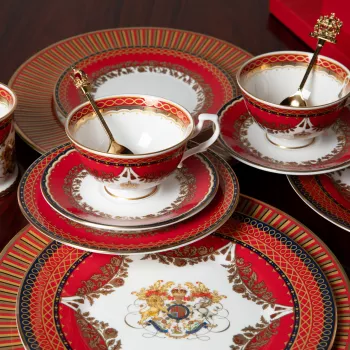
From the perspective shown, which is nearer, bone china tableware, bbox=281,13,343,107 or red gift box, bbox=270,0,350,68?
bone china tableware, bbox=281,13,343,107

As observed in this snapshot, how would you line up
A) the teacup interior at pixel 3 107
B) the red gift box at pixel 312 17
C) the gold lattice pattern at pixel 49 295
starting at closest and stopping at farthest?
the gold lattice pattern at pixel 49 295, the teacup interior at pixel 3 107, the red gift box at pixel 312 17

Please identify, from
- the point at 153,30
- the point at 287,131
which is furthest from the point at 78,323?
the point at 153,30

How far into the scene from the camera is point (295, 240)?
84 cm

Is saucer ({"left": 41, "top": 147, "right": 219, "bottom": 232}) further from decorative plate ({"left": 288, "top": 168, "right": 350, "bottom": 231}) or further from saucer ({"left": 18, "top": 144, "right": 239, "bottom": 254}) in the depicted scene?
decorative plate ({"left": 288, "top": 168, "right": 350, "bottom": 231})

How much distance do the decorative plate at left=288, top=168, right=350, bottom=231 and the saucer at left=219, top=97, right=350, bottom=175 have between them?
1.0 inches

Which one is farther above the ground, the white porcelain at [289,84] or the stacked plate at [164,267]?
the white porcelain at [289,84]

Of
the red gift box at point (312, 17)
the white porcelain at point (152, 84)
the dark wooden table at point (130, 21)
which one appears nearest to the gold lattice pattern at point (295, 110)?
the white porcelain at point (152, 84)

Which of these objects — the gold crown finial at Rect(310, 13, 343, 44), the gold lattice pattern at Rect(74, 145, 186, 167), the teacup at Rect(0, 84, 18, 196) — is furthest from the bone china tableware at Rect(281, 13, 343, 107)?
the teacup at Rect(0, 84, 18, 196)

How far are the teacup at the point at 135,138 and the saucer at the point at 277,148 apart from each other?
101 mm

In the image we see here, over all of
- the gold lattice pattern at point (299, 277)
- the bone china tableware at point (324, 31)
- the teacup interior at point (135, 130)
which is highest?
the bone china tableware at point (324, 31)

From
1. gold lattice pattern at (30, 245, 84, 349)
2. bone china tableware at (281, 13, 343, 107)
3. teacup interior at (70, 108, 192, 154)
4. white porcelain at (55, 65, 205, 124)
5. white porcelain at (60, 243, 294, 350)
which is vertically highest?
bone china tableware at (281, 13, 343, 107)

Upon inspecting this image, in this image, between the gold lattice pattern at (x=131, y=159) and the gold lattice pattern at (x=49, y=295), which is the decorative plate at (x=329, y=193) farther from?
the gold lattice pattern at (x=49, y=295)

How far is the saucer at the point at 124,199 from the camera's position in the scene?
2.61 feet

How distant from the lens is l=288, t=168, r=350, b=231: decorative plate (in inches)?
33.5
